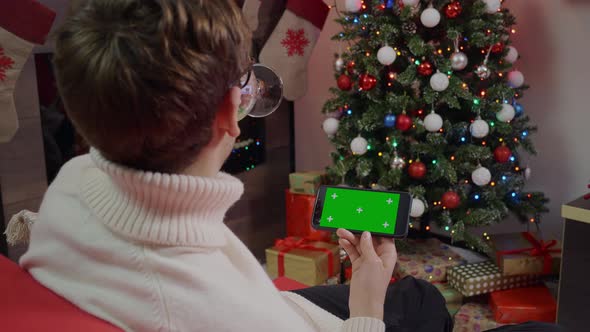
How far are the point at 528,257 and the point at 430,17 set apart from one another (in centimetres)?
97

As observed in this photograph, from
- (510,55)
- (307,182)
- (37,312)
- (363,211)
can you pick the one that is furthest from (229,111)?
(307,182)

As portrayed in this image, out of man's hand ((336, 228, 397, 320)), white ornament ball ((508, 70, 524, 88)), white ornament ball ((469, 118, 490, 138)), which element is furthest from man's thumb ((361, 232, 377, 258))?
white ornament ball ((508, 70, 524, 88))

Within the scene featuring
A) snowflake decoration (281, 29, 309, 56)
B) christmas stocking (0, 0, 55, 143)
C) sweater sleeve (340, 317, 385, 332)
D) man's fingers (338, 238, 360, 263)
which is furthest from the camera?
snowflake decoration (281, 29, 309, 56)

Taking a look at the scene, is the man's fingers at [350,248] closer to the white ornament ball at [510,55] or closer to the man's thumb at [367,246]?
the man's thumb at [367,246]

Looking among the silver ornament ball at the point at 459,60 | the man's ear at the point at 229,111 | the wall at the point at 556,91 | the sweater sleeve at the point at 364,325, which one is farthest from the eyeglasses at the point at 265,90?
the wall at the point at 556,91

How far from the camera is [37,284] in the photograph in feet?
2.29

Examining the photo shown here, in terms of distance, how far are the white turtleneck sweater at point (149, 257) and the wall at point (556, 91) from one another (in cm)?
208

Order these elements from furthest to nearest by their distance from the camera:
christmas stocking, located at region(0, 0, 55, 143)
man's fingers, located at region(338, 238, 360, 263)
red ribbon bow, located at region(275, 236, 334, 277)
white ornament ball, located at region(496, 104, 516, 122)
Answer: red ribbon bow, located at region(275, 236, 334, 277) → white ornament ball, located at region(496, 104, 516, 122) → christmas stocking, located at region(0, 0, 55, 143) → man's fingers, located at region(338, 238, 360, 263)

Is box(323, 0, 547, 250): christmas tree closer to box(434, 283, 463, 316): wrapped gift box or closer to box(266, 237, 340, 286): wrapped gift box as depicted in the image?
box(434, 283, 463, 316): wrapped gift box

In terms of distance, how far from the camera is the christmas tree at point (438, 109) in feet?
6.53

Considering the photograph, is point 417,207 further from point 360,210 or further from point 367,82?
point 360,210

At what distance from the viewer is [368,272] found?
0.97 m

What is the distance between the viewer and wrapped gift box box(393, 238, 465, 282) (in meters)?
2.14

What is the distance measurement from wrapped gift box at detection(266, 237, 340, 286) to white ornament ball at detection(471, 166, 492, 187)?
0.73 m
